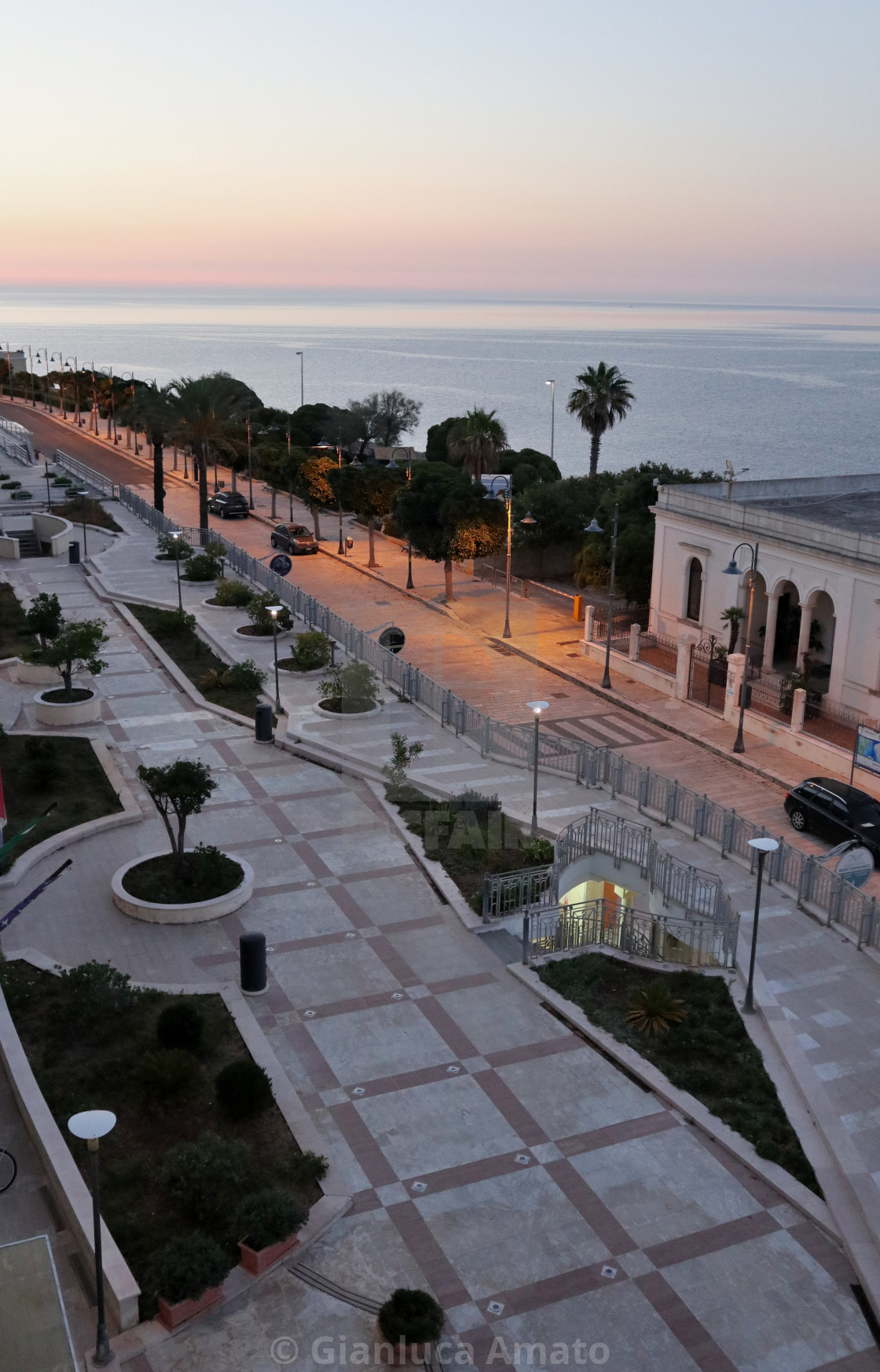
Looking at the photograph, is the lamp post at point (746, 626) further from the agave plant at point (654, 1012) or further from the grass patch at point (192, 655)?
the agave plant at point (654, 1012)

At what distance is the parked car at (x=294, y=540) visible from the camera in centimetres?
5597

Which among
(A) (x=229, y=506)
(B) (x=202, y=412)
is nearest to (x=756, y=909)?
(B) (x=202, y=412)

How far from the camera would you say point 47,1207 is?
1241 cm

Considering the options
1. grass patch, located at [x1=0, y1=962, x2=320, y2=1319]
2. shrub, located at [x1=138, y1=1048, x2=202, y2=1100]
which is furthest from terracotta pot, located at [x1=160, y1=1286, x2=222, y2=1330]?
shrub, located at [x1=138, y1=1048, x2=202, y2=1100]

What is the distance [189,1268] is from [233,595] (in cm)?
3034

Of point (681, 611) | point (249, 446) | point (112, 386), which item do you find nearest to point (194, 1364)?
point (681, 611)

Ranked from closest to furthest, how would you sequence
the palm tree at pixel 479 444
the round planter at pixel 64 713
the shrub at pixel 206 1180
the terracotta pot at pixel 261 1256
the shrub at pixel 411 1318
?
the shrub at pixel 411 1318 < the terracotta pot at pixel 261 1256 < the shrub at pixel 206 1180 < the round planter at pixel 64 713 < the palm tree at pixel 479 444

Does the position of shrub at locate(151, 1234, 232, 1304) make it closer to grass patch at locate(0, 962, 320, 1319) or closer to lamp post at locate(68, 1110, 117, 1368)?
grass patch at locate(0, 962, 320, 1319)

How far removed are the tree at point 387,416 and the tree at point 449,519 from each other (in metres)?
45.4

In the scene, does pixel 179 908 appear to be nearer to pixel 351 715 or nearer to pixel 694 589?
pixel 351 715

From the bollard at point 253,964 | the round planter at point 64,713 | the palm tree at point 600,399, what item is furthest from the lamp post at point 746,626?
the palm tree at point 600,399

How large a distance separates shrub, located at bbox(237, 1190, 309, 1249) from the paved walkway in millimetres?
434

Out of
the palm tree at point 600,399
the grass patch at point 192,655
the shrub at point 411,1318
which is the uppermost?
the palm tree at point 600,399

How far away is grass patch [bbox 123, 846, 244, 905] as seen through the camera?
750 inches
